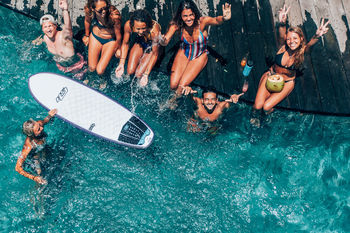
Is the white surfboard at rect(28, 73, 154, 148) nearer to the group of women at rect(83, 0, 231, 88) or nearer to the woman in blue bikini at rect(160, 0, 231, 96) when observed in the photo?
the group of women at rect(83, 0, 231, 88)

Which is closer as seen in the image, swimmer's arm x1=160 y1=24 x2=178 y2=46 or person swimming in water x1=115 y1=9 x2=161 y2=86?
swimmer's arm x1=160 y1=24 x2=178 y2=46

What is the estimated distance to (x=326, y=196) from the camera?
633 centimetres

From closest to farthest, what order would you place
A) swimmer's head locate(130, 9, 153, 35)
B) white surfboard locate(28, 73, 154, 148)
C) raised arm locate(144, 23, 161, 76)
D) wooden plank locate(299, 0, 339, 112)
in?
1. swimmer's head locate(130, 9, 153, 35)
2. raised arm locate(144, 23, 161, 76)
3. white surfboard locate(28, 73, 154, 148)
4. wooden plank locate(299, 0, 339, 112)

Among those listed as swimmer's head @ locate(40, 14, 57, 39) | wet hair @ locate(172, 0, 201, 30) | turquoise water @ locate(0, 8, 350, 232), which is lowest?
turquoise water @ locate(0, 8, 350, 232)

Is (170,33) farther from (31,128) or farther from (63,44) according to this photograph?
(31,128)

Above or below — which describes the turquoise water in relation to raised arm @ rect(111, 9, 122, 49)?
below

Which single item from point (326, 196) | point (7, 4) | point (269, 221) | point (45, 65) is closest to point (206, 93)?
point (269, 221)

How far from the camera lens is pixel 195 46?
6043mm

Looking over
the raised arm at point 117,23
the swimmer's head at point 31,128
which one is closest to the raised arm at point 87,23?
the raised arm at point 117,23

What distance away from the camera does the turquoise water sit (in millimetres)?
6035

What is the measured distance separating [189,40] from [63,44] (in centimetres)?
247

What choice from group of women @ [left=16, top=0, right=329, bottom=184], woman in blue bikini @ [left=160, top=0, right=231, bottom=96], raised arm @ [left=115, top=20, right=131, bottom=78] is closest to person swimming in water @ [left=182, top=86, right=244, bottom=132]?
woman in blue bikini @ [left=160, top=0, right=231, bottom=96]

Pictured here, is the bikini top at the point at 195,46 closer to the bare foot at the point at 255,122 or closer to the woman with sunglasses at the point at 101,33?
the woman with sunglasses at the point at 101,33

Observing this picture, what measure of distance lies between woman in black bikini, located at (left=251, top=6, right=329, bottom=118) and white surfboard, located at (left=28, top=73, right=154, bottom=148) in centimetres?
232
